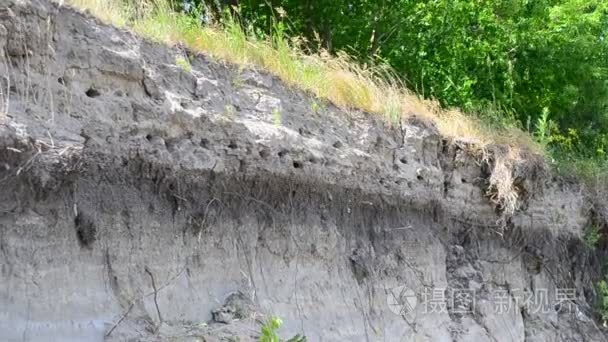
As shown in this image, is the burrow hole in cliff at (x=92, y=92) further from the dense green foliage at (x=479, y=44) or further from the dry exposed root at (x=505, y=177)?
the dense green foliage at (x=479, y=44)

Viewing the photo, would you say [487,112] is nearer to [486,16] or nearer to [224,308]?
[486,16]

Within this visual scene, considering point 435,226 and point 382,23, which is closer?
point 435,226

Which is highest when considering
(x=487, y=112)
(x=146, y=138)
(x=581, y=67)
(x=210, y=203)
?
(x=581, y=67)

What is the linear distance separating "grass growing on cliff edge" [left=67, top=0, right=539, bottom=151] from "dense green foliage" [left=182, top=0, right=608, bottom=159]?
5.22 ft

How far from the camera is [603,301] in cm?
869

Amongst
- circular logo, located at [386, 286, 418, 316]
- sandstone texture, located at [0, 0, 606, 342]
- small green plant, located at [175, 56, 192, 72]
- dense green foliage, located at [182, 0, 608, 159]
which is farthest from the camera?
dense green foliage, located at [182, 0, 608, 159]

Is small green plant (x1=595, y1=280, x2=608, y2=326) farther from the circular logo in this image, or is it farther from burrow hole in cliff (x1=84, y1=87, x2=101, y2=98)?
burrow hole in cliff (x1=84, y1=87, x2=101, y2=98)

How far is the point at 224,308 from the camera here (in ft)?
17.7

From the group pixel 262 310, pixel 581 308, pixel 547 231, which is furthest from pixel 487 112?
pixel 262 310

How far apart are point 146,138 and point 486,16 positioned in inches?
249

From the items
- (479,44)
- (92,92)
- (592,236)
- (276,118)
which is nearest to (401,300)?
(276,118)

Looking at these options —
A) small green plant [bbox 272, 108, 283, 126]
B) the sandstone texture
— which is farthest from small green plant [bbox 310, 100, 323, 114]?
small green plant [bbox 272, 108, 283, 126]

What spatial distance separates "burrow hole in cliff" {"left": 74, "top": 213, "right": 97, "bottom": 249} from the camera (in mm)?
4797

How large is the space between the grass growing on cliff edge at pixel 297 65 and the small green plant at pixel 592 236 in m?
1.28
